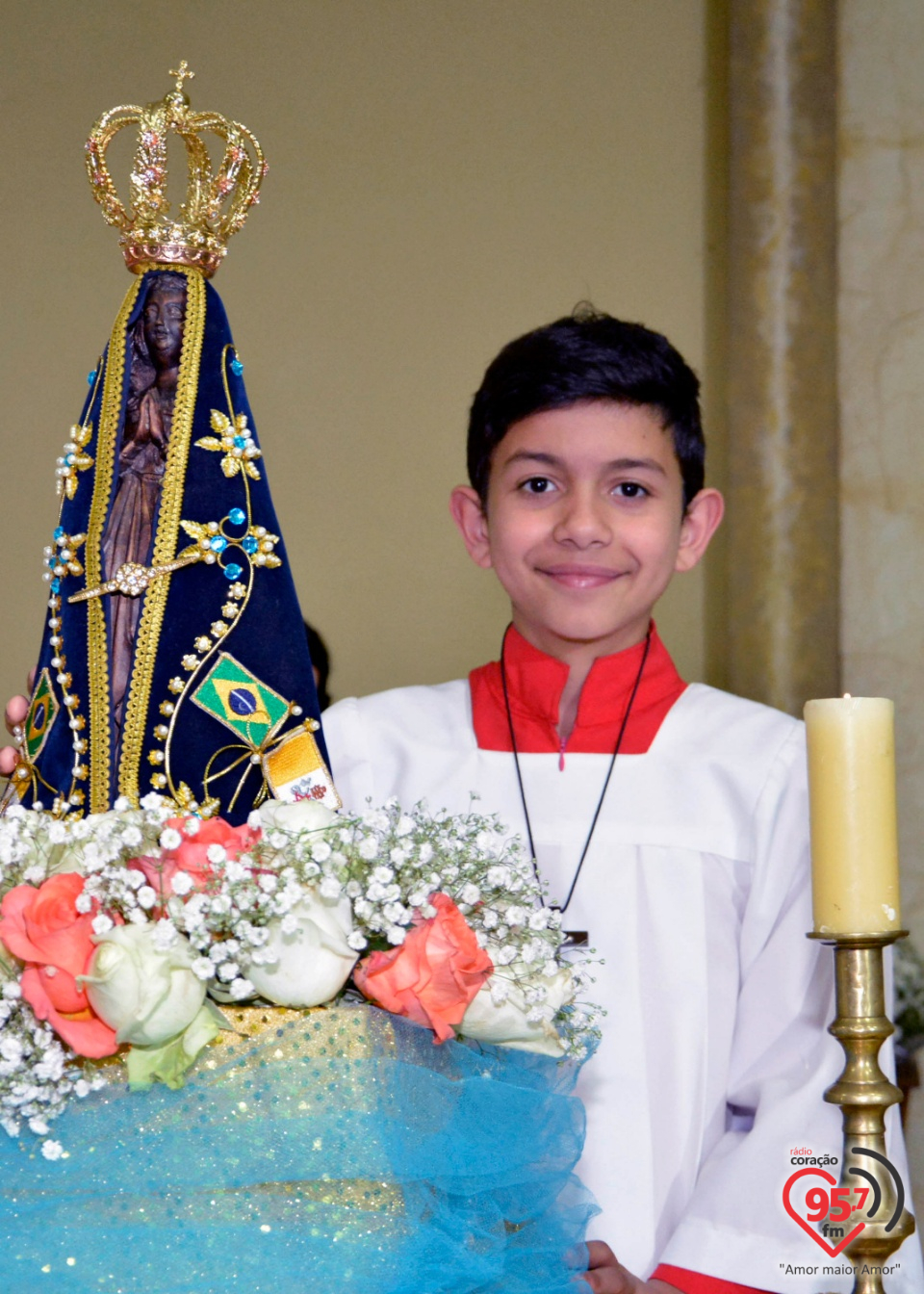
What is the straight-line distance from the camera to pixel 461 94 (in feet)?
11.4

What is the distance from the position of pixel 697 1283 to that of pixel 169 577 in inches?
33.8

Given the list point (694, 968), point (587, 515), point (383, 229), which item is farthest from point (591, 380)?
point (383, 229)

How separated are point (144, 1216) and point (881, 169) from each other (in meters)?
2.50

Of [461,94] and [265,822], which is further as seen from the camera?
[461,94]

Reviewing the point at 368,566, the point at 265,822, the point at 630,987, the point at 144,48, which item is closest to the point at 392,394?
the point at 368,566

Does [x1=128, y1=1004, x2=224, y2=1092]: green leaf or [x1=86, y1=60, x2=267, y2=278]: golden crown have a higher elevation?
[x1=86, y1=60, x2=267, y2=278]: golden crown

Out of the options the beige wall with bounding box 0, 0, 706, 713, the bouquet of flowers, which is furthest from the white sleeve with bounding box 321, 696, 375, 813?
the beige wall with bounding box 0, 0, 706, 713

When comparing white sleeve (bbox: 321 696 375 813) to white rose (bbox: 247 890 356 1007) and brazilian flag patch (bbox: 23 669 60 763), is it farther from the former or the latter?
white rose (bbox: 247 890 356 1007)

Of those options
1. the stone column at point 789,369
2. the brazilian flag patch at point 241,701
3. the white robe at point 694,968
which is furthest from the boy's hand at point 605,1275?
the stone column at point 789,369

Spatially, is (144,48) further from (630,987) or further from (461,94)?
(630,987)

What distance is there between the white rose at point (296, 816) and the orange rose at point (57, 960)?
0.15m

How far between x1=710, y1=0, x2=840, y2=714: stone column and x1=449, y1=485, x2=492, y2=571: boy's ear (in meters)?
1.19

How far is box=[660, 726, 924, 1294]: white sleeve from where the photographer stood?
153 cm

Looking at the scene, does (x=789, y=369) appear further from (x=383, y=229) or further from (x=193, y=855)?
(x=193, y=855)
